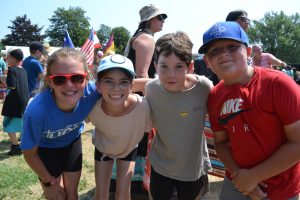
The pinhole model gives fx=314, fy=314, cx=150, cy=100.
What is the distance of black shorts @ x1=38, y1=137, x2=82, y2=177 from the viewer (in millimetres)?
2916

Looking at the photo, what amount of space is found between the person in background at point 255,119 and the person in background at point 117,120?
2.53 ft

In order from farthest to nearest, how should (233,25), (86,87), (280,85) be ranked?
(86,87), (233,25), (280,85)

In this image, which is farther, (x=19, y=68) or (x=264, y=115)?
(x=19, y=68)

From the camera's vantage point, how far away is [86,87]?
2.96 metres

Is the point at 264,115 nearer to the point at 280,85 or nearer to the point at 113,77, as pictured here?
the point at 280,85

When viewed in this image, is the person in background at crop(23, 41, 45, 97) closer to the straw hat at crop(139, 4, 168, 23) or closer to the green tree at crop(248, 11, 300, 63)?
the straw hat at crop(139, 4, 168, 23)

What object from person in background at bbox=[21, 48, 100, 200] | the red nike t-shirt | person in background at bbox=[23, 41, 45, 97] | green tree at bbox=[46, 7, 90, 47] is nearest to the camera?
the red nike t-shirt

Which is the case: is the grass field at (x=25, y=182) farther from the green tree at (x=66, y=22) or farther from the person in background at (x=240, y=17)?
the green tree at (x=66, y=22)

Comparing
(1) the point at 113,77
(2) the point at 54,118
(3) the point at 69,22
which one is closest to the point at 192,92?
(1) the point at 113,77

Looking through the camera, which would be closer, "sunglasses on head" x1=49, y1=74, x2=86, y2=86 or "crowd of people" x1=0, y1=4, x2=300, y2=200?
"crowd of people" x1=0, y1=4, x2=300, y2=200

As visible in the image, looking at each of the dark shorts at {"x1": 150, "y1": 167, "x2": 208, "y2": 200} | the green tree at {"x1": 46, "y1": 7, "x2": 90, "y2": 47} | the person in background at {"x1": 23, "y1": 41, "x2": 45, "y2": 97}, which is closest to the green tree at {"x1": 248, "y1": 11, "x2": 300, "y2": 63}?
the green tree at {"x1": 46, "y1": 7, "x2": 90, "y2": 47}

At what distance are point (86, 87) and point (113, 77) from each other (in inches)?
15.5

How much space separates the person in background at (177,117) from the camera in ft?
8.65

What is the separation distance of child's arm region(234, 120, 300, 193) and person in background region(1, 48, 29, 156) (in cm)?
516
